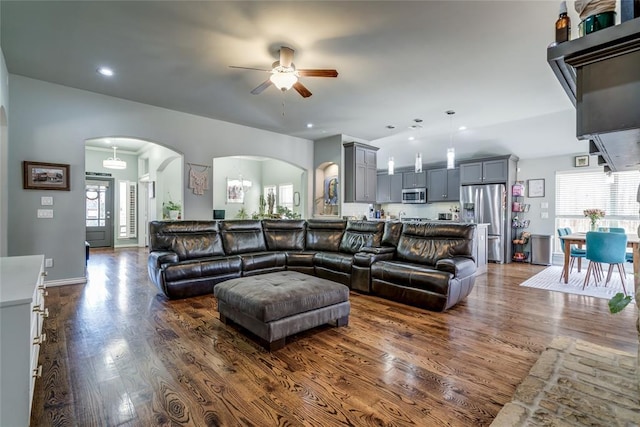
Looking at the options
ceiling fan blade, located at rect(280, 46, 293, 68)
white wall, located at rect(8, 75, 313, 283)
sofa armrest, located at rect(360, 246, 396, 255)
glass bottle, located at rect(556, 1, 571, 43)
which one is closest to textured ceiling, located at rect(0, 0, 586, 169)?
ceiling fan blade, located at rect(280, 46, 293, 68)

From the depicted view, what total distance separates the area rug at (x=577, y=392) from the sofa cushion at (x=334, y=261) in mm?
2459

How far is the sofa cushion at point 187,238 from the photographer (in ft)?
14.0

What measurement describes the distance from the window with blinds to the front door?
12137 millimetres

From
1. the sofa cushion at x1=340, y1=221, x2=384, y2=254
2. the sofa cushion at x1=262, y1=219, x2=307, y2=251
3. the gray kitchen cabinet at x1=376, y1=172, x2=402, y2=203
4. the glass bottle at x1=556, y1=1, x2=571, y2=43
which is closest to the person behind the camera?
the glass bottle at x1=556, y1=1, x2=571, y2=43

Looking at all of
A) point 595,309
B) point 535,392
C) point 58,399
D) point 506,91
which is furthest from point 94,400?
point 506,91

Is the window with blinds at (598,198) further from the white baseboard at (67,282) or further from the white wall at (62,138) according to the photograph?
the white baseboard at (67,282)

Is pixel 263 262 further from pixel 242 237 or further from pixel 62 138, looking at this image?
pixel 62 138

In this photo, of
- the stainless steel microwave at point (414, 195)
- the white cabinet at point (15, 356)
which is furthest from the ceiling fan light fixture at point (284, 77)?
the stainless steel microwave at point (414, 195)

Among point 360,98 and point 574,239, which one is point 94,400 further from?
point 574,239

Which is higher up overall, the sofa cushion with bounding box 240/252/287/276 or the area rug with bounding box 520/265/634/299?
the sofa cushion with bounding box 240/252/287/276

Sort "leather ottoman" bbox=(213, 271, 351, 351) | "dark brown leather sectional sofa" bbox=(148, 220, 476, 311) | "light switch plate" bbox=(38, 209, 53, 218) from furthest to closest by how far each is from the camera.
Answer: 1. "light switch plate" bbox=(38, 209, 53, 218)
2. "dark brown leather sectional sofa" bbox=(148, 220, 476, 311)
3. "leather ottoman" bbox=(213, 271, 351, 351)

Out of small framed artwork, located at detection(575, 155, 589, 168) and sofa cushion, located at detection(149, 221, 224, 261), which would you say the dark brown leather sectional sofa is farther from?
small framed artwork, located at detection(575, 155, 589, 168)

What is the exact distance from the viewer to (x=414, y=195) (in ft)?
28.5

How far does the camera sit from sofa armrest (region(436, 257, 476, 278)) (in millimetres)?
3439
